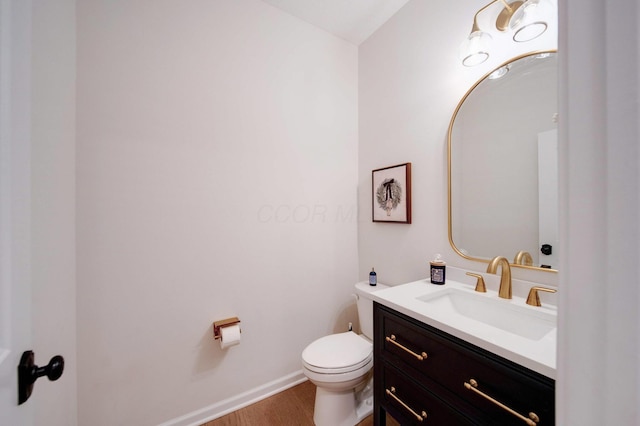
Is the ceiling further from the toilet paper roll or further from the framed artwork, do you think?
the toilet paper roll

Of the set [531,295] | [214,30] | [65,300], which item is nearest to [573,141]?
[531,295]

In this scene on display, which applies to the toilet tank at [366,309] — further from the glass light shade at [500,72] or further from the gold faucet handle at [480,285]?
the glass light shade at [500,72]

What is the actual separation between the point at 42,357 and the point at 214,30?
182cm

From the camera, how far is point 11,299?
47 cm

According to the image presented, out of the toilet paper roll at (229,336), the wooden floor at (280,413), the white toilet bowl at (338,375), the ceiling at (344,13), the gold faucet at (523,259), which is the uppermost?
the ceiling at (344,13)

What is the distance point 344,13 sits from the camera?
1.78 m

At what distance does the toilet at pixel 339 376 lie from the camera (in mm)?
1339

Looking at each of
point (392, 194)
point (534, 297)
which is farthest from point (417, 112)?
point (534, 297)

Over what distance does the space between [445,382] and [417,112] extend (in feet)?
4.97

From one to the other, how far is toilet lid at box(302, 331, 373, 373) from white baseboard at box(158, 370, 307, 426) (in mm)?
513

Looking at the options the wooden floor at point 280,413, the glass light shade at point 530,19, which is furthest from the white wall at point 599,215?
the wooden floor at point 280,413

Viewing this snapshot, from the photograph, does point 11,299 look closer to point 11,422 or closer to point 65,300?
point 11,422

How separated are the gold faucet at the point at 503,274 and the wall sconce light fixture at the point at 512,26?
104cm

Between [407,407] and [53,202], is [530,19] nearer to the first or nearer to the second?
[407,407]
